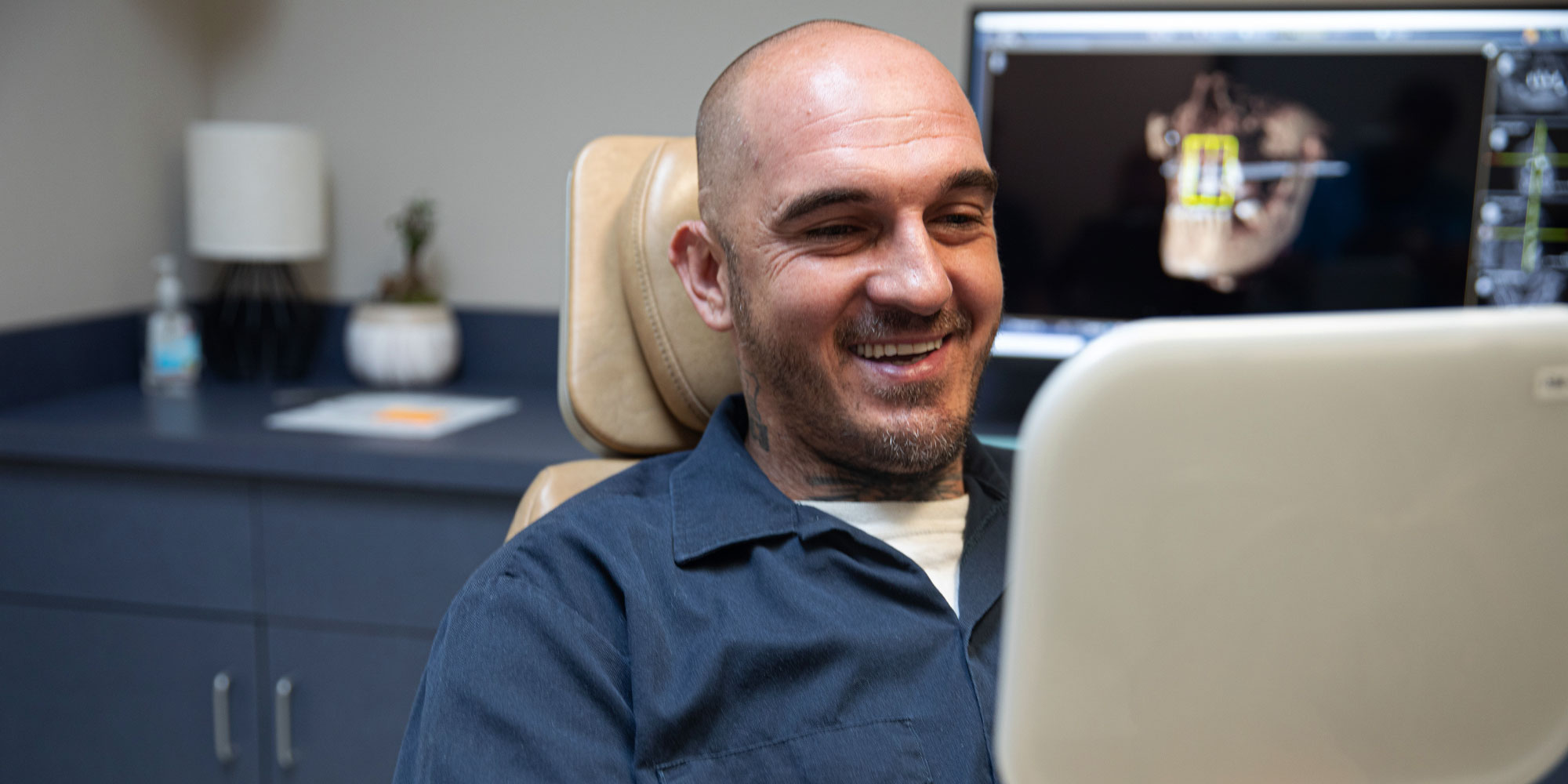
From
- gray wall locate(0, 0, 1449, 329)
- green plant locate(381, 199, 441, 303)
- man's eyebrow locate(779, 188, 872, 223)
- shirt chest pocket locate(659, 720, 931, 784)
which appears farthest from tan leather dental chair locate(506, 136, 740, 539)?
green plant locate(381, 199, 441, 303)

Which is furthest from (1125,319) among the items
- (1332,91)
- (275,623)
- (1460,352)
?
(1460,352)

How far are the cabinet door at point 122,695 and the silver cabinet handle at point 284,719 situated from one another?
5 cm

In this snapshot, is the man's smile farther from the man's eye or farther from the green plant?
the green plant

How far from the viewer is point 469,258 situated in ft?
7.94

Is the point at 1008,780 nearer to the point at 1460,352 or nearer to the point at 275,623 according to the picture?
the point at 1460,352

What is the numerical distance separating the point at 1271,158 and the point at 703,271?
1.19m

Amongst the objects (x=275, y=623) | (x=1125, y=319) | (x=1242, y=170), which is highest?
(x=1242, y=170)

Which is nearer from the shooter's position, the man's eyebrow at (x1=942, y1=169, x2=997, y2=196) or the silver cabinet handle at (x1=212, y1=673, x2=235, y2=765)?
the man's eyebrow at (x1=942, y1=169, x2=997, y2=196)

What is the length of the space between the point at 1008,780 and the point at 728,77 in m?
0.82

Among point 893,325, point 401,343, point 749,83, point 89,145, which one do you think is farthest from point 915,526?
point 89,145

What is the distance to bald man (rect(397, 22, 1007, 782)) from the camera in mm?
849

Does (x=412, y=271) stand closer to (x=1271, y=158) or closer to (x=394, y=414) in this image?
(x=394, y=414)

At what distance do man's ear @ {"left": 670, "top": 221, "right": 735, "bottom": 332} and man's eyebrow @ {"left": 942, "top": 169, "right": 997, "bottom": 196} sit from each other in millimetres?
227

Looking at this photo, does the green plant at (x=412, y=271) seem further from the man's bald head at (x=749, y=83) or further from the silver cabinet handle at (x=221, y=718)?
the man's bald head at (x=749, y=83)
